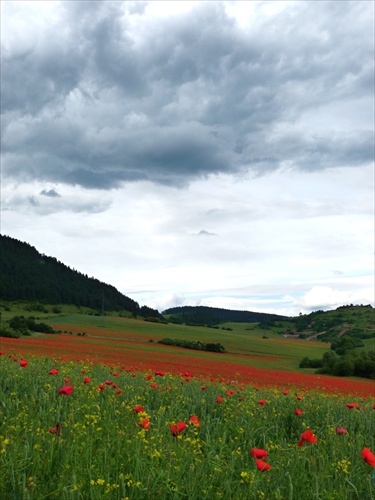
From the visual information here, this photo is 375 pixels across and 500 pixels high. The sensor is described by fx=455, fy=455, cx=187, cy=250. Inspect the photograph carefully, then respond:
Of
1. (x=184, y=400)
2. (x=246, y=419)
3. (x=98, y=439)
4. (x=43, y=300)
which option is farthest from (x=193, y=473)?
(x=43, y=300)

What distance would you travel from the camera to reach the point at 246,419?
291 inches

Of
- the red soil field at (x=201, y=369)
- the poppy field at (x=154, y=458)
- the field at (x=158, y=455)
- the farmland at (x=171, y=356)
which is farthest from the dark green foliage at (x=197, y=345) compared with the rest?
the poppy field at (x=154, y=458)

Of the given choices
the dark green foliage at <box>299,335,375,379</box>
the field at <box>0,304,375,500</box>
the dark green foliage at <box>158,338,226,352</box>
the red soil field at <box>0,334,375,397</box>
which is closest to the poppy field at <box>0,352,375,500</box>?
the field at <box>0,304,375,500</box>

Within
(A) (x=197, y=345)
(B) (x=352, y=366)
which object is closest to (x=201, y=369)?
(B) (x=352, y=366)

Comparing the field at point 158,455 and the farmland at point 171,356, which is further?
the farmland at point 171,356

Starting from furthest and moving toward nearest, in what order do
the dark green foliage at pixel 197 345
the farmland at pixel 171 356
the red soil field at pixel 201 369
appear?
the dark green foliage at pixel 197 345 → the farmland at pixel 171 356 → the red soil field at pixel 201 369

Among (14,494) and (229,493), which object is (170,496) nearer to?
(229,493)

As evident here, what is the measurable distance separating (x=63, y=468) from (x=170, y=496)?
929 millimetres

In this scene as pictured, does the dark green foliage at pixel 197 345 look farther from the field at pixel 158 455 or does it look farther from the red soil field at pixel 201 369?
the field at pixel 158 455

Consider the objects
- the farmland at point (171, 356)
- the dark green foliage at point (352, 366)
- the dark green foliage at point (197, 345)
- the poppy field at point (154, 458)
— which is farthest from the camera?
the dark green foliage at point (197, 345)

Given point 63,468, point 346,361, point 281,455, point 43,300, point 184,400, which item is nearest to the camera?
point 63,468

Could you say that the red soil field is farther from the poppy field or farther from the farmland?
the poppy field

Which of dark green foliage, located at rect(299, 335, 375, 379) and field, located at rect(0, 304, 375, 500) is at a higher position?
field, located at rect(0, 304, 375, 500)

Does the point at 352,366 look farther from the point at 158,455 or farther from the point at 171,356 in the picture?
the point at 158,455
